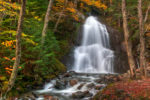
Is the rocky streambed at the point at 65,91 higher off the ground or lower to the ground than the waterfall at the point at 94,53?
lower

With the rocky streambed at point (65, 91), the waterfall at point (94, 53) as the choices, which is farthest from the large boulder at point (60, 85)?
the waterfall at point (94, 53)

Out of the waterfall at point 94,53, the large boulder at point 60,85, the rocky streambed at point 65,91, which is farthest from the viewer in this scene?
the waterfall at point 94,53

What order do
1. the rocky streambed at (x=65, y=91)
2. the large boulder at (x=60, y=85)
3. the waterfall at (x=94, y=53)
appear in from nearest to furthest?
the rocky streambed at (x=65, y=91)
the large boulder at (x=60, y=85)
the waterfall at (x=94, y=53)

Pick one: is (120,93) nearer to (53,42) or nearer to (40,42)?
(40,42)

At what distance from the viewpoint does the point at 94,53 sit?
55.5ft

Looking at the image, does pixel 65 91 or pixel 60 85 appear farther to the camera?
pixel 60 85

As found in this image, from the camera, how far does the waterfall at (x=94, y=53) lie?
1523cm

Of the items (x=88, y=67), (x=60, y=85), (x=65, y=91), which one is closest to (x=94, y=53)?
(x=88, y=67)

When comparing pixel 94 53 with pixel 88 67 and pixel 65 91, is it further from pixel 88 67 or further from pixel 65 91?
pixel 65 91

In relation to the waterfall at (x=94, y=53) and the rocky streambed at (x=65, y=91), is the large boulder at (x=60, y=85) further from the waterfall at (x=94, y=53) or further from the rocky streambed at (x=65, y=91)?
the waterfall at (x=94, y=53)

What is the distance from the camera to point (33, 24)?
29.3 ft

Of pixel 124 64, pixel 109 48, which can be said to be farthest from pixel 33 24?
pixel 109 48

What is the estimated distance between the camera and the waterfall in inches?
600

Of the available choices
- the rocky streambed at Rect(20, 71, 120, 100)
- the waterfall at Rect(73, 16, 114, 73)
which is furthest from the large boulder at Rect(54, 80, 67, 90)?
the waterfall at Rect(73, 16, 114, 73)
